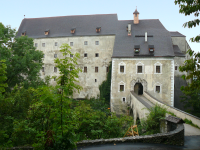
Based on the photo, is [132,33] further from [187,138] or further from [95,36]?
[187,138]

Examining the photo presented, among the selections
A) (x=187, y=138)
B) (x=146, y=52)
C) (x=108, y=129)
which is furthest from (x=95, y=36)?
(x=187, y=138)

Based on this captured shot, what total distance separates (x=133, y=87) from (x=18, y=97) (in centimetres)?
1737

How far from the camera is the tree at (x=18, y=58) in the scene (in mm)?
20438

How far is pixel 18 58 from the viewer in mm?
21422

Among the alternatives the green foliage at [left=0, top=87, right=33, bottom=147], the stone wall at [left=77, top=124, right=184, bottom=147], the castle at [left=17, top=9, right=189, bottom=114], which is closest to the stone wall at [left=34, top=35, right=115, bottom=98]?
the castle at [left=17, top=9, right=189, bottom=114]

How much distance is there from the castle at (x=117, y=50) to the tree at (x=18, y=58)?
1083 centimetres

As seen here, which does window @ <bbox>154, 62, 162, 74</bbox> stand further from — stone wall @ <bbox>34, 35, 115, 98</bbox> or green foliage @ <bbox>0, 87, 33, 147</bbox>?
green foliage @ <bbox>0, 87, 33, 147</bbox>

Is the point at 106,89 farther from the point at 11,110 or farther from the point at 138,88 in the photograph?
the point at 11,110

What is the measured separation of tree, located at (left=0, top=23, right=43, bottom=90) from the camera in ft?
67.1

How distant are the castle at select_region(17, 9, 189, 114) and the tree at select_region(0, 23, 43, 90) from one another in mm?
10835

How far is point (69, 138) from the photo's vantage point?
680 cm

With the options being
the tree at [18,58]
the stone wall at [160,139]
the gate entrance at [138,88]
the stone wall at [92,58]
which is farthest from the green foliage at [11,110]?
the stone wall at [92,58]

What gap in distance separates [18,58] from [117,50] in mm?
13536

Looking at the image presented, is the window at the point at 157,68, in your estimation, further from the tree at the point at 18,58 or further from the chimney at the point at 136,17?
the tree at the point at 18,58
